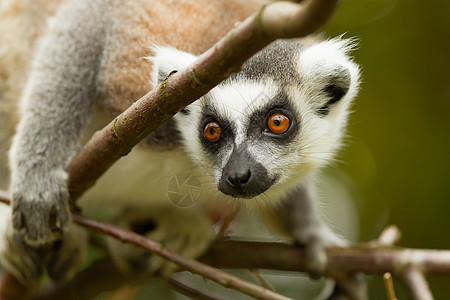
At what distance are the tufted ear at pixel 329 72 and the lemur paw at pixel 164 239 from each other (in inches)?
56.3

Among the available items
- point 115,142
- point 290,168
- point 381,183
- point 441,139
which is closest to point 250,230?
point 381,183

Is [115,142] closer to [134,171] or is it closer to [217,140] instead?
[217,140]

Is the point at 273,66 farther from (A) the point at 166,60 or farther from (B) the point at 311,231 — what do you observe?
(B) the point at 311,231

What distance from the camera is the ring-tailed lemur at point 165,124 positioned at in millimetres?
2814

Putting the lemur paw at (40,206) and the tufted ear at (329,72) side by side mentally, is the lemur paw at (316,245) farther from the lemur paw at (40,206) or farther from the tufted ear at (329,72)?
the lemur paw at (40,206)

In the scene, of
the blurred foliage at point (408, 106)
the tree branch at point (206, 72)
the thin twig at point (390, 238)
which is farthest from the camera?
the blurred foliage at point (408, 106)

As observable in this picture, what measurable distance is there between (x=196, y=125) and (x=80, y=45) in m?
0.93

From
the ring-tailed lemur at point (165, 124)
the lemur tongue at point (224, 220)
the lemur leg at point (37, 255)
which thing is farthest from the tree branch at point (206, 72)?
the lemur tongue at point (224, 220)

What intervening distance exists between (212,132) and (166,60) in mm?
460

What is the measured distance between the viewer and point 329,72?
2965mm

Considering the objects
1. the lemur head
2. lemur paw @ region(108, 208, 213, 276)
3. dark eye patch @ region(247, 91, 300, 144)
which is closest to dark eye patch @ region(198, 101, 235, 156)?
the lemur head

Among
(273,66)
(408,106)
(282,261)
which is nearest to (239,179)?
(273,66)

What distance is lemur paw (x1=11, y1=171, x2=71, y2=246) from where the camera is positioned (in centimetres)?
297

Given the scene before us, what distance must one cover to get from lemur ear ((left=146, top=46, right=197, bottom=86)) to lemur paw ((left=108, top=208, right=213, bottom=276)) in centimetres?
143
